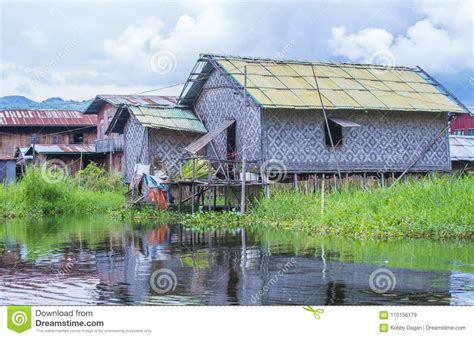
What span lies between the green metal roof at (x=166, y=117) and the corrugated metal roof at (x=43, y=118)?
9855 mm

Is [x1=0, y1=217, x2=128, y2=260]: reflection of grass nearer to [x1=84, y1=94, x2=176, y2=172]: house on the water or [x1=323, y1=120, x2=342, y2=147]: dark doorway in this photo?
[x1=323, y1=120, x2=342, y2=147]: dark doorway

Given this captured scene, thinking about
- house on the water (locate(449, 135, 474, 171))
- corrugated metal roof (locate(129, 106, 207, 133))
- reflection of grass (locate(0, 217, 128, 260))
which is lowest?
reflection of grass (locate(0, 217, 128, 260))

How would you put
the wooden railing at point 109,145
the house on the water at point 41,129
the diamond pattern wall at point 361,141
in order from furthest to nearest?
1. the house on the water at point 41,129
2. the wooden railing at point 109,145
3. the diamond pattern wall at point 361,141

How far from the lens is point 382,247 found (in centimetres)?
1166

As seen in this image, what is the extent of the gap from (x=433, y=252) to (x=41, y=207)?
1330cm

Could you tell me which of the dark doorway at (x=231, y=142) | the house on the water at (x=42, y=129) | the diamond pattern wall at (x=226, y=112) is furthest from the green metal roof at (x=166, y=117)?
the house on the water at (x=42, y=129)

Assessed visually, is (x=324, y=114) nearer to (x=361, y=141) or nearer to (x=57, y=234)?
(x=361, y=141)

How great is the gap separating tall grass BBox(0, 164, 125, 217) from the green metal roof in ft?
8.30

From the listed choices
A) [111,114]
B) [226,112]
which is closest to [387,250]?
[226,112]

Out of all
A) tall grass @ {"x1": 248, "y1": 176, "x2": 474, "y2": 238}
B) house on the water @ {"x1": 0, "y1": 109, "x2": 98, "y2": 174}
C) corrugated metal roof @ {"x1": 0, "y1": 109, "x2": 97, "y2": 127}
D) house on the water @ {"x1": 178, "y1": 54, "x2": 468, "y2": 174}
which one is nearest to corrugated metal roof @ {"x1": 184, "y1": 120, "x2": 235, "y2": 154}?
house on the water @ {"x1": 178, "y1": 54, "x2": 468, "y2": 174}

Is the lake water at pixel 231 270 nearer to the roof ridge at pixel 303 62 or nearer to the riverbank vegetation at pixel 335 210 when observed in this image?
the riverbank vegetation at pixel 335 210

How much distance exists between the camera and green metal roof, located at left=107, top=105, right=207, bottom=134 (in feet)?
71.1

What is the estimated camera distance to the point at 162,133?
22.2 m

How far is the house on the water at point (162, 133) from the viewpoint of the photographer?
21.9m
